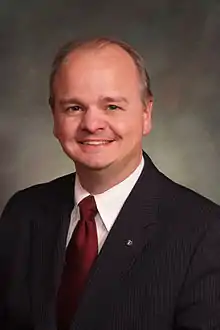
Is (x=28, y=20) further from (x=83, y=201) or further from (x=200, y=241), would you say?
(x=200, y=241)

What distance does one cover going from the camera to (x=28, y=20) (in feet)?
6.35

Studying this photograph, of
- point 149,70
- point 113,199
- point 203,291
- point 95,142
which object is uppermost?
point 149,70

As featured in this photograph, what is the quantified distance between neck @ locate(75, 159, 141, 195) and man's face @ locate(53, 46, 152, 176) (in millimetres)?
14

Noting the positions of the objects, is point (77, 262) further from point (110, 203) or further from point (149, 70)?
point (149, 70)

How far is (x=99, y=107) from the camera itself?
141 cm

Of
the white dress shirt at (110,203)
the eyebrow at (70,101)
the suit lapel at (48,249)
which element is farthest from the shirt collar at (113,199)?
the eyebrow at (70,101)

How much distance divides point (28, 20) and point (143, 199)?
2.40 feet

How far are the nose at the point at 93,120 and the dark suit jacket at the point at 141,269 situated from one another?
18 centimetres

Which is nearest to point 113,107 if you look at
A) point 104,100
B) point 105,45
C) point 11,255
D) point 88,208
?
point 104,100

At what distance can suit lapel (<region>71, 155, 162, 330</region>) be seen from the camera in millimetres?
1419

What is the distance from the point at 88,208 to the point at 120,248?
134 millimetres

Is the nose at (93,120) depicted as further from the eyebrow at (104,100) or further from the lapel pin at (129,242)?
the lapel pin at (129,242)

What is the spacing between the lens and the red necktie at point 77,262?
1.46 m

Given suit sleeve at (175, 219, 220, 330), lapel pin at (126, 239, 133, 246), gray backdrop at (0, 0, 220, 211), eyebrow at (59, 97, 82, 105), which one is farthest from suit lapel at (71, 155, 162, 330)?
gray backdrop at (0, 0, 220, 211)
